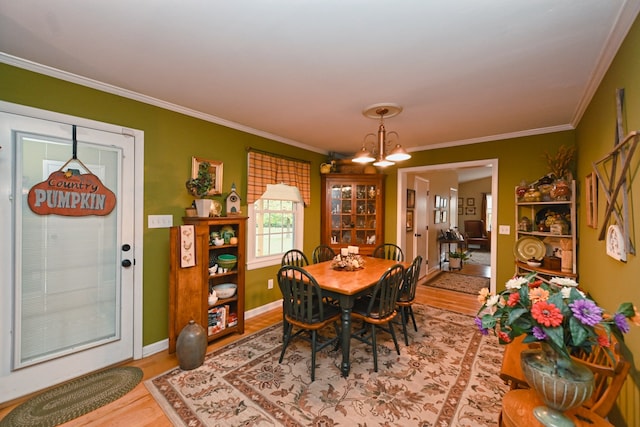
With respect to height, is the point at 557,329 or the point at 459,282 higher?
the point at 557,329

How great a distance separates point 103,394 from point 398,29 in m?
3.16

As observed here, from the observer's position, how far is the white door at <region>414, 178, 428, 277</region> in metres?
5.24

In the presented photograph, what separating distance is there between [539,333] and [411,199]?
416 centimetres

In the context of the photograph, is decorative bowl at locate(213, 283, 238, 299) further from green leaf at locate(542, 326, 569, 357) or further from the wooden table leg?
green leaf at locate(542, 326, 569, 357)

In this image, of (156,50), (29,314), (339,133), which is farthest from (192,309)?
(339,133)

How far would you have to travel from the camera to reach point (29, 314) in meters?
2.02

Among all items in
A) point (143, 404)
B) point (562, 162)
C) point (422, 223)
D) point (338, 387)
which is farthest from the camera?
point (422, 223)

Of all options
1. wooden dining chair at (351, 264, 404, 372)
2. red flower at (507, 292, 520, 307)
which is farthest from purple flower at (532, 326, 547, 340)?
wooden dining chair at (351, 264, 404, 372)

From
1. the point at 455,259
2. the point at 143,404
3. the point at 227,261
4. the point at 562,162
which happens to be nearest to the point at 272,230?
the point at 227,261

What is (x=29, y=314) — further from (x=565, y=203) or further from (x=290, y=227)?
(x=565, y=203)

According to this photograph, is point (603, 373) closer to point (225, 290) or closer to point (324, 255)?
point (225, 290)

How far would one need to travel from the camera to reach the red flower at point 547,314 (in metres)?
0.98

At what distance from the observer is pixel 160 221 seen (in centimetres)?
265

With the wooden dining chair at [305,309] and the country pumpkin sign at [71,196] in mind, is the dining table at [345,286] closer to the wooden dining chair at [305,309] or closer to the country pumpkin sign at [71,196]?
the wooden dining chair at [305,309]
